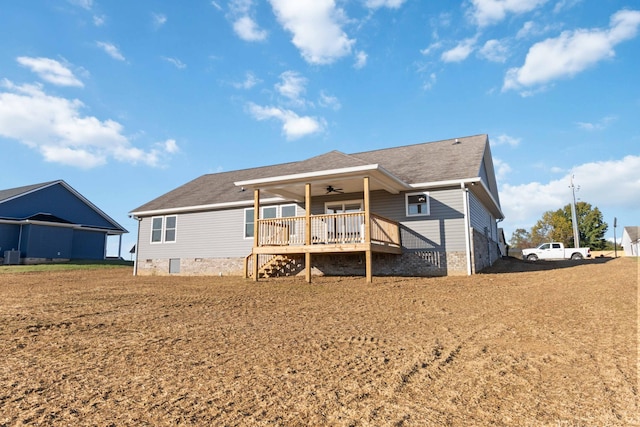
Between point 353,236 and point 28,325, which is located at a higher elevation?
point 353,236

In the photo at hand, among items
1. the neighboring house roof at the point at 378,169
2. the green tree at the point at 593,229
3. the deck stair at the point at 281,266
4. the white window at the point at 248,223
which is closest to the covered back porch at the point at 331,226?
the deck stair at the point at 281,266

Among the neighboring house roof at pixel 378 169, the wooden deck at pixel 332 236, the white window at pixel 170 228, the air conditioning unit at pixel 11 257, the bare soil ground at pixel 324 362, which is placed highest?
the neighboring house roof at pixel 378 169

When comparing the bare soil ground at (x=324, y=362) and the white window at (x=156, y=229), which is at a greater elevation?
the white window at (x=156, y=229)

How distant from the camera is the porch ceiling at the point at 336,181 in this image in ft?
38.5

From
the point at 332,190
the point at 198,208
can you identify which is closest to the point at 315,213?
the point at 332,190

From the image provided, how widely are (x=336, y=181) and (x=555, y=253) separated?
2053cm

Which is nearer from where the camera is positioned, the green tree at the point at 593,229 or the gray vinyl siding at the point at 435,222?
the gray vinyl siding at the point at 435,222

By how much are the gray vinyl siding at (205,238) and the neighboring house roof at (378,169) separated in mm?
636

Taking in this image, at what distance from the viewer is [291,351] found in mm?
4688

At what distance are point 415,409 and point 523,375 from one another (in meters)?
1.50

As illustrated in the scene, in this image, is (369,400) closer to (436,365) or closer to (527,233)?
(436,365)

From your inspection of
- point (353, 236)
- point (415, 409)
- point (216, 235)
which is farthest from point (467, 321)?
point (216, 235)

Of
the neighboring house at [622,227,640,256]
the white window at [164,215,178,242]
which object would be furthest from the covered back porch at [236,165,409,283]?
the neighboring house at [622,227,640,256]

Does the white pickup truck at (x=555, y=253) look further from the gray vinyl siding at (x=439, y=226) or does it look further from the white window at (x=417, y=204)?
the white window at (x=417, y=204)
